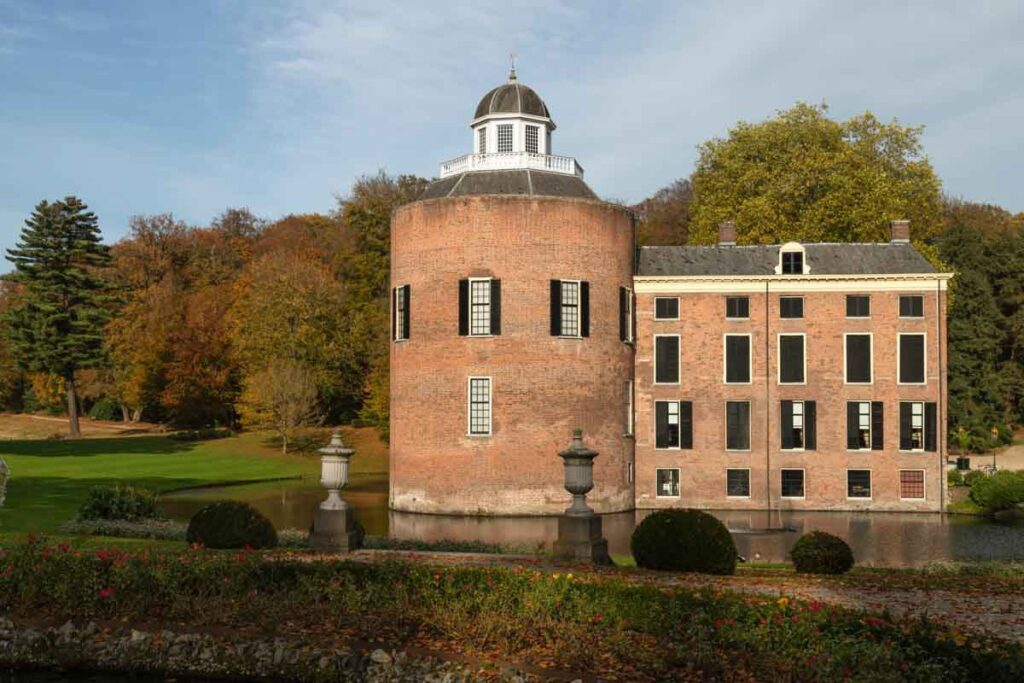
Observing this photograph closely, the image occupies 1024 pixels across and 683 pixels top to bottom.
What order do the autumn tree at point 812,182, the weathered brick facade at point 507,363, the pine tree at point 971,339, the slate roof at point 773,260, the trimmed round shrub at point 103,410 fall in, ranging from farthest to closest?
the trimmed round shrub at point 103,410, the pine tree at point 971,339, the autumn tree at point 812,182, the slate roof at point 773,260, the weathered brick facade at point 507,363

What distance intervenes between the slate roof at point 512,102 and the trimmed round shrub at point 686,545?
20.7 metres

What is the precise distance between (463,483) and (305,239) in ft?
141

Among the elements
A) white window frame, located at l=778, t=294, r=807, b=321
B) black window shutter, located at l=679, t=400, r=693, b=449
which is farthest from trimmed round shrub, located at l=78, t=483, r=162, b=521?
white window frame, located at l=778, t=294, r=807, b=321

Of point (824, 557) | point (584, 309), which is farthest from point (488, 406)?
point (824, 557)

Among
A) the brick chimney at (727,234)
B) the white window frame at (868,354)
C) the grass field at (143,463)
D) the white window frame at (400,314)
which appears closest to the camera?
the white window frame at (400,314)

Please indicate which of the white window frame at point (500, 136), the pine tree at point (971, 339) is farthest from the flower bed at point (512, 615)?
the pine tree at point (971, 339)

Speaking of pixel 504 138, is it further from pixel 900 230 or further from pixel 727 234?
pixel 900 230

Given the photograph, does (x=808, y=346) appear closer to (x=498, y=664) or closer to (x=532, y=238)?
(x=532, y=238)

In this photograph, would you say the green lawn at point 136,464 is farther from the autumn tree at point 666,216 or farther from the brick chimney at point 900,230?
the brick chimney at point 900,230

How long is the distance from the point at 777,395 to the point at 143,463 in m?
29.8

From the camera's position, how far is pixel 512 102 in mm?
34844

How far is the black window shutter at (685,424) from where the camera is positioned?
34938 millimetres

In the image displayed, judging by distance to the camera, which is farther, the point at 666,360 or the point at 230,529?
the point at 666,360

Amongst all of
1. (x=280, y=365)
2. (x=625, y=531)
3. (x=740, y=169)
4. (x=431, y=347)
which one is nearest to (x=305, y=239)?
(x=280, y=365)
